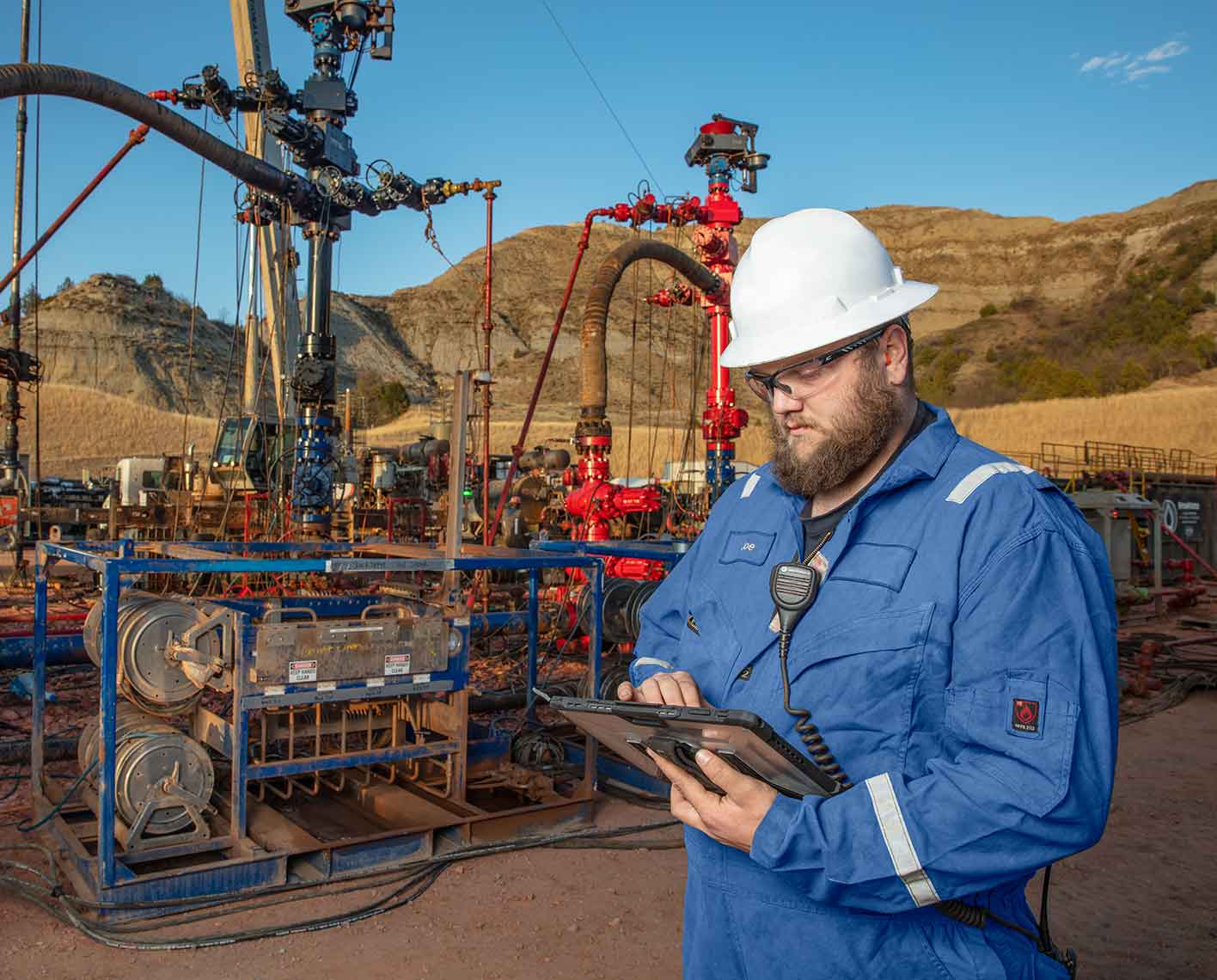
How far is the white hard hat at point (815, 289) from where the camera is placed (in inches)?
80.9

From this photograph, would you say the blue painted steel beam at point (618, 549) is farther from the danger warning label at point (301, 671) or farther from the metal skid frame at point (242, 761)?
the danger warning label at point (301, 671)

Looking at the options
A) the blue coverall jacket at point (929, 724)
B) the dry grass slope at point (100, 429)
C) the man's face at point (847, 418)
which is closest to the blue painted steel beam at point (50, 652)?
the blue coverall jacket at point (929, 724)

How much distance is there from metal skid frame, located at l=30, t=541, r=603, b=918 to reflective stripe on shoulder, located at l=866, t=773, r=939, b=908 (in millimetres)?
3689

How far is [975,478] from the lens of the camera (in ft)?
6.07

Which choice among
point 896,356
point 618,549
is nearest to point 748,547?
point 896,356

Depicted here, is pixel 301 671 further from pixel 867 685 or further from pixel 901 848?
pixel 901 848

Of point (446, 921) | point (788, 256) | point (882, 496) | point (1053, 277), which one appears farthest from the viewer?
point (1053, 277)

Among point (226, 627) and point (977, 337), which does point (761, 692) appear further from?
point (977, 337)

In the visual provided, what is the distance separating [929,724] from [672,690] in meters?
0.49

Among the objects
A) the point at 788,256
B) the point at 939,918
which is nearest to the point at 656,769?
the point at 939,918

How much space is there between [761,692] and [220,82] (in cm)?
1392

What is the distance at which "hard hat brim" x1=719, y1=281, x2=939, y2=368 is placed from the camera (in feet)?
6.66

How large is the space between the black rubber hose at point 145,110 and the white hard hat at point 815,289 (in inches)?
256

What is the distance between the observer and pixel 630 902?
518cm
